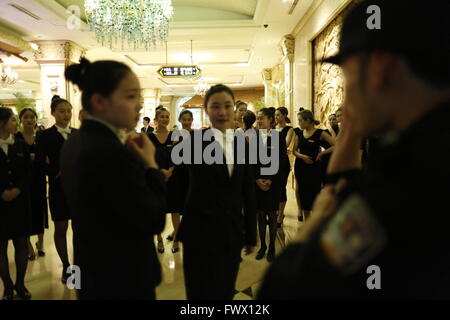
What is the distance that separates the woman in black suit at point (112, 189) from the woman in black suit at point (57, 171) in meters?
1.78

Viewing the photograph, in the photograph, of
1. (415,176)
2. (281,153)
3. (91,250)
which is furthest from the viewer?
(281,153)

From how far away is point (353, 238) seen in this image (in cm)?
50

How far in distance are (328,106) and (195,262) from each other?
14.8 ft

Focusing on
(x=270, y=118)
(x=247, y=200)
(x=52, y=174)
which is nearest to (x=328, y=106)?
(x=270, y=118)

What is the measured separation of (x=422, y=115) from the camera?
52cm

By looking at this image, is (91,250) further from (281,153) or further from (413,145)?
(281,153)

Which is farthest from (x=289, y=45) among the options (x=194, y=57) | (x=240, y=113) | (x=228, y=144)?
(x=228, y=144)

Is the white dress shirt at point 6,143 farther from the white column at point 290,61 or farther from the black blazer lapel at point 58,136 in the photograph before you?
the white column at point 290,61

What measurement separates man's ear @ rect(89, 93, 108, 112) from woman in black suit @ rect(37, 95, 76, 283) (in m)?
1.85

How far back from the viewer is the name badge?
490mm

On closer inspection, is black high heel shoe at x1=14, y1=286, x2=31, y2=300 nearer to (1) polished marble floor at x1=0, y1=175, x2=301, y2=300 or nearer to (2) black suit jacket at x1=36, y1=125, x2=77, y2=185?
(1) polished marble floor at x1=0, y1=175, x2=301, y2=300

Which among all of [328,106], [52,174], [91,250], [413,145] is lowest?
[91,250]

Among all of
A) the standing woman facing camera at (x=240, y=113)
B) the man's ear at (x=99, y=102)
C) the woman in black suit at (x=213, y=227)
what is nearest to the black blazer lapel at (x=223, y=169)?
the woman in black suit at (x=213, y=227)

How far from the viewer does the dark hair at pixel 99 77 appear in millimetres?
1034
